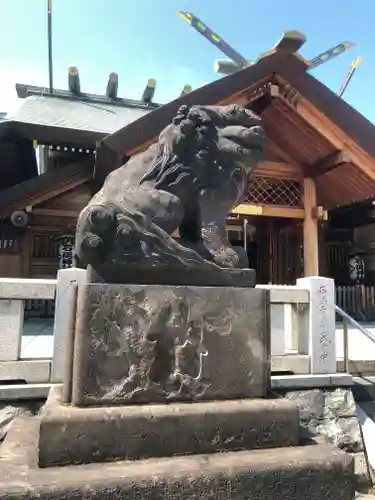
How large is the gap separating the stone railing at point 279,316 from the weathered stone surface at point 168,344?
1.89 meters

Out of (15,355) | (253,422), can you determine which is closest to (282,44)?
(15,355)

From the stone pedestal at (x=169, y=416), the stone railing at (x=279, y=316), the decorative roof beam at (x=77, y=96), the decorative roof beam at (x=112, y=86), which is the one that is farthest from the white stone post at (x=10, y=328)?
the decorative roof beam at (x=112, y=86)

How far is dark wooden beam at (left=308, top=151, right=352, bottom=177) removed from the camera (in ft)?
28.5

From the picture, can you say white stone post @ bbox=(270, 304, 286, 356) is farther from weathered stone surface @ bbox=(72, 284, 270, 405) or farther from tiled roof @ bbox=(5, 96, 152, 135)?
tiled roof @ bbox=(5, 96, 152, 135)

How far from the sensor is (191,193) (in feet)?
7.75

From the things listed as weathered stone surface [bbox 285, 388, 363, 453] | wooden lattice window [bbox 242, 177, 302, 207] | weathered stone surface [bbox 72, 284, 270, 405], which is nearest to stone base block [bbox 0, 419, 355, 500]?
weathered stone surface [bbox 72, 284, 270, 405]

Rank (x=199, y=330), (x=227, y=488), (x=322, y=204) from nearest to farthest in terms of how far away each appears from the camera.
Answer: (x=227, y=488)
(x=199, y=330)
(x=322, y=204)

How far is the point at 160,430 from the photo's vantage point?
182cm

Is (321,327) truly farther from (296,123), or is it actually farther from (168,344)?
(296,123)

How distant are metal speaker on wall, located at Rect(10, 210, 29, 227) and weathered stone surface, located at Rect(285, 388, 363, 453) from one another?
7.10 m

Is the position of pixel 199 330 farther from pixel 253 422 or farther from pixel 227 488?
pixel 227 488

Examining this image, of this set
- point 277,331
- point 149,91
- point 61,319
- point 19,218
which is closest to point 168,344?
point 61,319

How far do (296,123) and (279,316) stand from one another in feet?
19.4

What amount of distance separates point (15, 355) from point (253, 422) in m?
2.85
